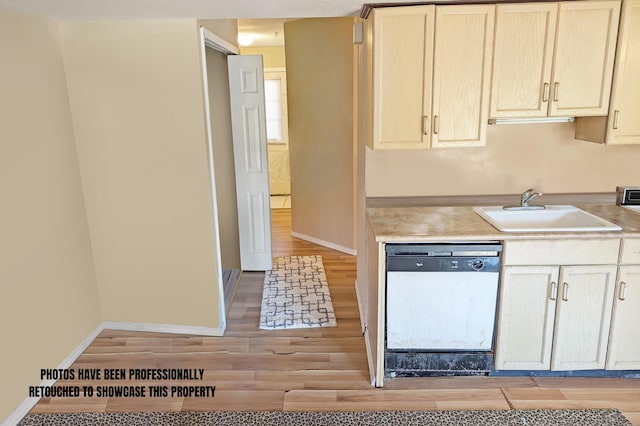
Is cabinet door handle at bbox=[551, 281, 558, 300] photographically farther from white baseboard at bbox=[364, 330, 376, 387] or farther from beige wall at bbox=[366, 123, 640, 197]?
white baseboard at bbox=[364, 330, 376, 387]

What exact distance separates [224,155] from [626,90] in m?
3.10

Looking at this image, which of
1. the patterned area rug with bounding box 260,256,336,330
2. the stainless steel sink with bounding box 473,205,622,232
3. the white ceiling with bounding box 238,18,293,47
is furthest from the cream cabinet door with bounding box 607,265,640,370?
the white ceiling with bounding box 238,18,293,47

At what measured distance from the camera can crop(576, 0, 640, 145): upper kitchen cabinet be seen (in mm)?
2410

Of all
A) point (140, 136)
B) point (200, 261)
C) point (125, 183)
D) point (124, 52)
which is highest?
point (124, 52)

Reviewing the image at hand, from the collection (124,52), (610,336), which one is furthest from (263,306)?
(610,336)

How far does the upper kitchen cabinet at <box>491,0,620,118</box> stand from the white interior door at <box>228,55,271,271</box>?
2116 mm

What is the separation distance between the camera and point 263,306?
362 cm

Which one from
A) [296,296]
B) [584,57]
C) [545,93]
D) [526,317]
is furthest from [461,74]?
[296,296]

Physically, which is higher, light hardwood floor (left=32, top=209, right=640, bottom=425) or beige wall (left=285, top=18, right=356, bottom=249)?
beige wall (left=285, top=18, right=356, bottom=249)

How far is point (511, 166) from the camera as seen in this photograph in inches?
116

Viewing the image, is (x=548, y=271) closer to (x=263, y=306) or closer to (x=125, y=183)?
(x=263, y=306)

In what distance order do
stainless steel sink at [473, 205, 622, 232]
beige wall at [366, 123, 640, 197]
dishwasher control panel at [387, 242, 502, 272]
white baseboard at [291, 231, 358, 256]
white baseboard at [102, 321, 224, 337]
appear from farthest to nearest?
white baseboard at [291, 231, 358, 256]
white baseboard at [102, 321, 224, 337]
beige wall at [366, 123, 640, 197]
stainless steel sink at [473, 205, 622, 232]
dishwasher control panel at [387, 242, 502, 272]

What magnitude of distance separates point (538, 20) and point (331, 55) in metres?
2.52

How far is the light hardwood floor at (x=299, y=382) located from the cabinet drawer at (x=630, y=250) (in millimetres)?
755
